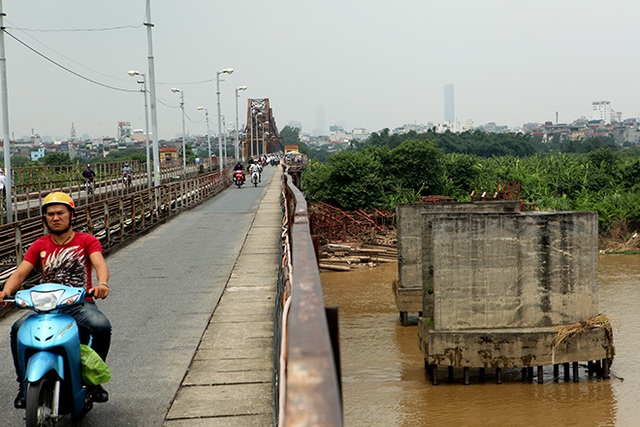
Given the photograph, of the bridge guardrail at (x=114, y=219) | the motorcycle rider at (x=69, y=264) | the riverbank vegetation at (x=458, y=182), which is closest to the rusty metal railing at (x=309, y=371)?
the motorcycle rider at (x=69, y=264)

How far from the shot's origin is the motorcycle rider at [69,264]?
616 cm

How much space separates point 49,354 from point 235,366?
119 inches

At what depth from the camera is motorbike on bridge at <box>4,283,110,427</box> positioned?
17.7ft

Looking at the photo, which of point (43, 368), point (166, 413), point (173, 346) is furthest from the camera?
point (173, 346)

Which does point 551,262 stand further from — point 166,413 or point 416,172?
point 416,172

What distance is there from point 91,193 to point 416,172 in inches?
1071

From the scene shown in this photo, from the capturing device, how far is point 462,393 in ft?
68.4

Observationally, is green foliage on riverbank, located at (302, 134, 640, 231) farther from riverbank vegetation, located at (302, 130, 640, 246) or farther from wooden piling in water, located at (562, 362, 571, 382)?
wooden piling in water, located at (562, 362, 571, 382)

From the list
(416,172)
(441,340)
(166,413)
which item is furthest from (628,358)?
(416,172)

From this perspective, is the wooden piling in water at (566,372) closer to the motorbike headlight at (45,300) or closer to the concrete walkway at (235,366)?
the concrete walkway at (235,366)

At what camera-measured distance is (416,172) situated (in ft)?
193

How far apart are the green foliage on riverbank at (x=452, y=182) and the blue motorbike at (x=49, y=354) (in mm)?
48714

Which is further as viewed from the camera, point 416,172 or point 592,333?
point 416,172

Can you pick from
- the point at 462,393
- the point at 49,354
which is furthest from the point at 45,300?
the point at 462,393
